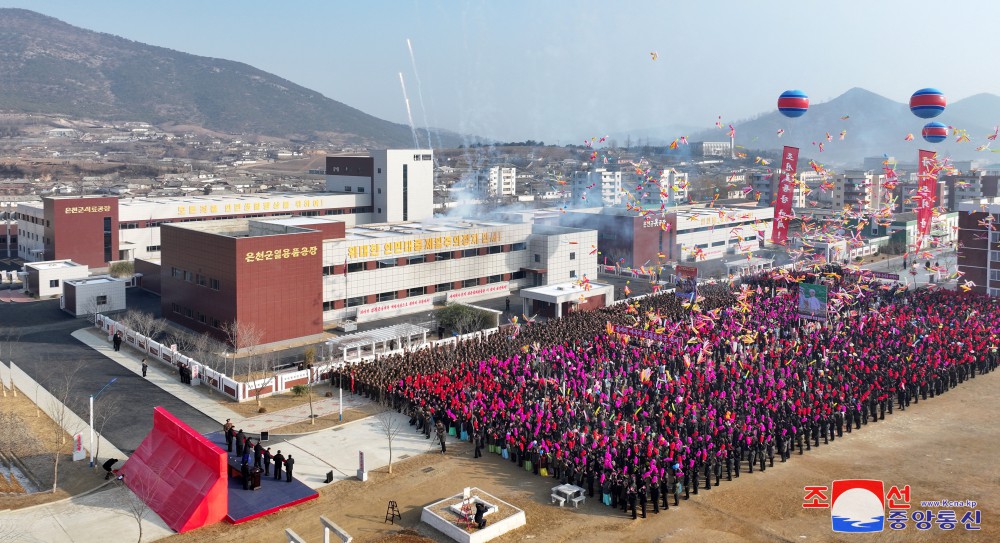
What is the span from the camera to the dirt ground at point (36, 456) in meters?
16.9

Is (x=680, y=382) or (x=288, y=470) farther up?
(x=680, y=382)

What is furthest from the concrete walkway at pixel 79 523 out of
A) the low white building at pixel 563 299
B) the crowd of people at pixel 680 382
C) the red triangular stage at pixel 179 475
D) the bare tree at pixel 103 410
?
the low white building at pixel 563 299

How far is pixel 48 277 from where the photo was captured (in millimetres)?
39656

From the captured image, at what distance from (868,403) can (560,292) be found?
603 inches

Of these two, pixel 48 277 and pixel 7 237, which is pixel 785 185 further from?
pixel 7 237

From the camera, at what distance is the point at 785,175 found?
146 ft

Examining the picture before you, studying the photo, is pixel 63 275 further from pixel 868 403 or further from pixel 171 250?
pixel 868 403

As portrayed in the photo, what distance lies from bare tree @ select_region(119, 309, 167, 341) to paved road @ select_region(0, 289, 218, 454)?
78.4 inches

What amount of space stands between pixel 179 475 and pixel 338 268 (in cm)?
1791

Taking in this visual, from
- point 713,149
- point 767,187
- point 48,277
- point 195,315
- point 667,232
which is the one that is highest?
point 713,149

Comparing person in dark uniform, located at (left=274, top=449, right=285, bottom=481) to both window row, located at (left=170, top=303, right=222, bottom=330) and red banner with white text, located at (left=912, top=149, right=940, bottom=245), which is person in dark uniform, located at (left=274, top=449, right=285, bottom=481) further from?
red banner with white text, located at (left=912, top=149, right=940, bottom=245)

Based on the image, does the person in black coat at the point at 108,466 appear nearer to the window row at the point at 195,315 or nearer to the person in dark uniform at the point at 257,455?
the person in dark uniform at the point at 257,455

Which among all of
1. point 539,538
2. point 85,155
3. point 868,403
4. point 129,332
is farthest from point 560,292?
point 85,155

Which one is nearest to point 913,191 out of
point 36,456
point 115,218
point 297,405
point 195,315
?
point 115,218
